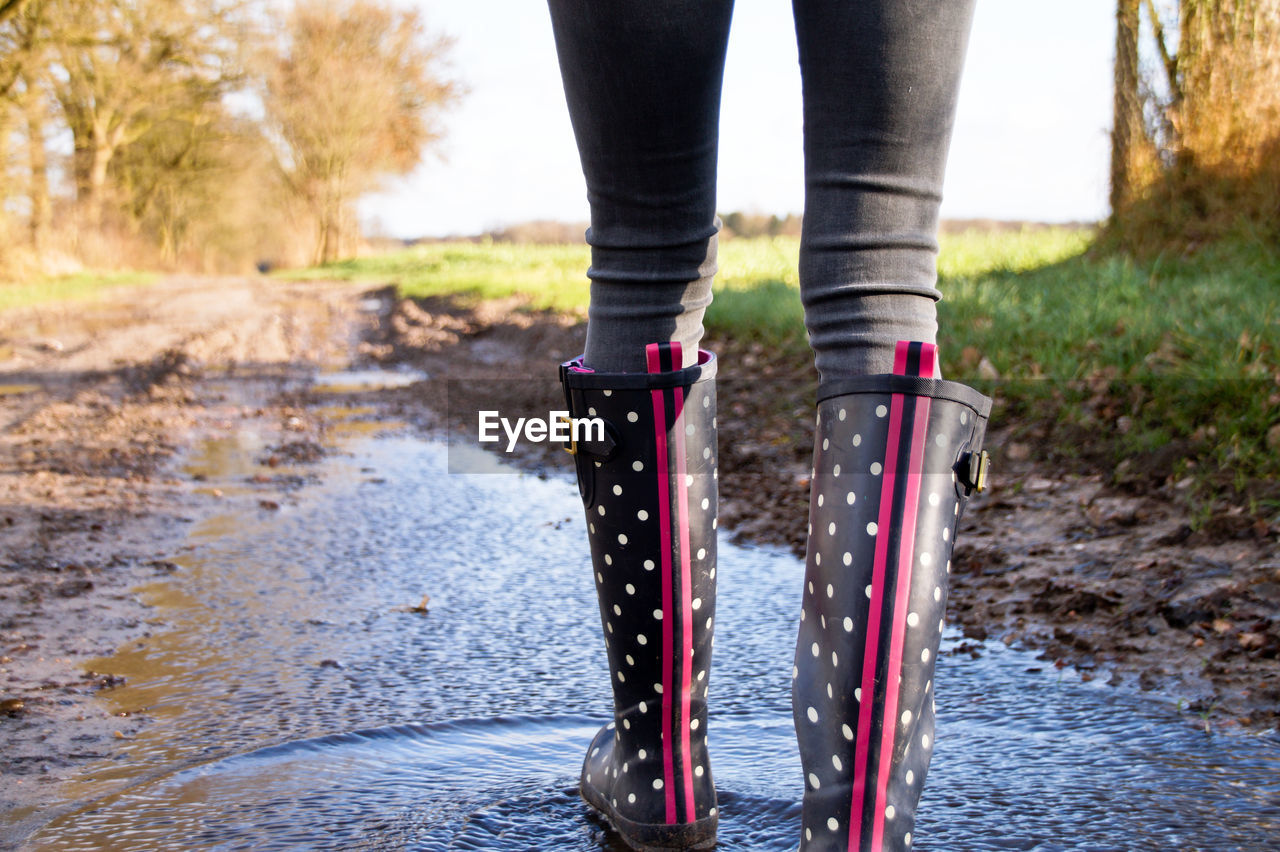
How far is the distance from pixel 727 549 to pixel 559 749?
1.23 meters

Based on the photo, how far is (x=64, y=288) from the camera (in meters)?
15.3

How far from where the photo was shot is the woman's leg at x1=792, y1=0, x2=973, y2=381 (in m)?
0.95

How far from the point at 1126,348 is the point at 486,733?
8.54 ft

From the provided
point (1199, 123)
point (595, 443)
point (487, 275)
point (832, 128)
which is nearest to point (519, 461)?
point (595, 443)

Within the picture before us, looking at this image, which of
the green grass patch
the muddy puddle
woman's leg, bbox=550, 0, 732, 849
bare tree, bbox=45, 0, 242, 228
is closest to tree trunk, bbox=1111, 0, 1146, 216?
the green grass patch

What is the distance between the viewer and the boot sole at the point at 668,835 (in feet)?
3.77

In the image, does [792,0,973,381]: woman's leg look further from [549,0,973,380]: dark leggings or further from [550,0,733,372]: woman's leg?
[550,0,733,372]: woman's leg

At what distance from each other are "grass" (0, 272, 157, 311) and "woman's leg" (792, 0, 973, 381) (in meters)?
13.1

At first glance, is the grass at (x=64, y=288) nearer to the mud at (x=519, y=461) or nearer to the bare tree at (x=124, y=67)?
the bare tree at (x=124, y=67)

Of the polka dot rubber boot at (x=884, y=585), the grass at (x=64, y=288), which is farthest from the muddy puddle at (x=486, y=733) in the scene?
the grass at (x=64, y=288)

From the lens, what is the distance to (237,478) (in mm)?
3289

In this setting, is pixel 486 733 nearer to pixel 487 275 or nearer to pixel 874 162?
pixel 874 162

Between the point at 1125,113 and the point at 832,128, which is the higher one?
the point at 1125,113

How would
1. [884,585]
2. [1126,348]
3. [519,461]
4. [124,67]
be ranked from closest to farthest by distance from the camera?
1. [884,585]
2. [1126,348]
3. [519,461]
4. [124,67]
